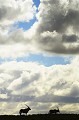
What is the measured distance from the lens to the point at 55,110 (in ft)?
226

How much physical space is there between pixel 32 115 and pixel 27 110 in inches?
632
